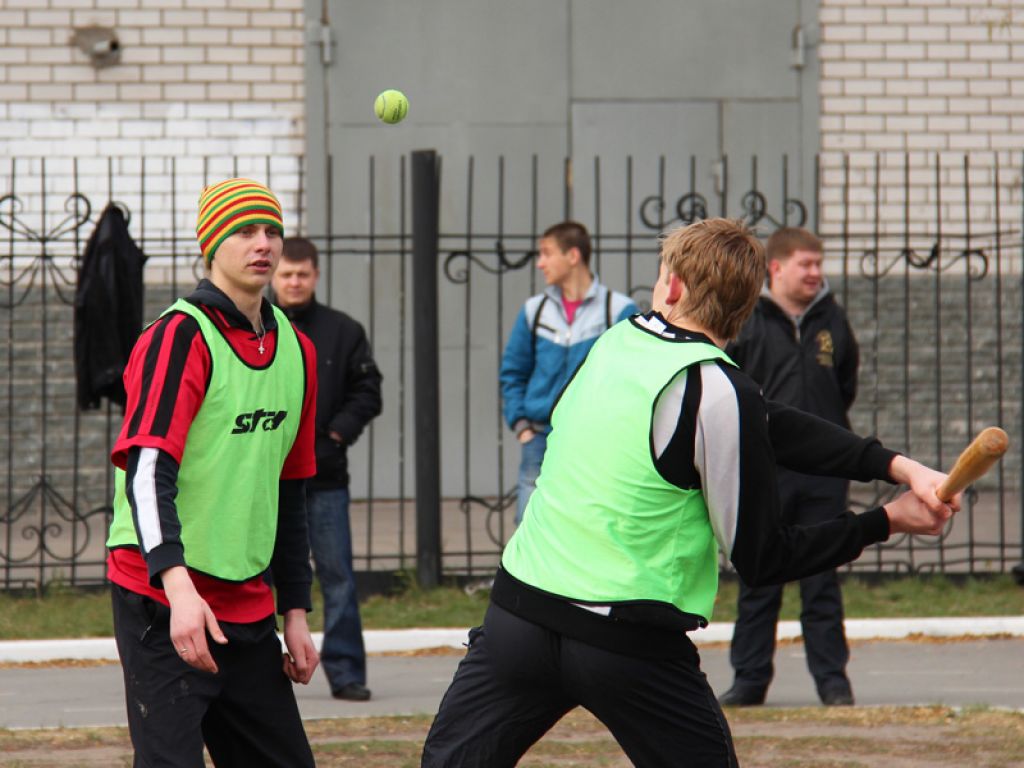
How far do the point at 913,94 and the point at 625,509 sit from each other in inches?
420

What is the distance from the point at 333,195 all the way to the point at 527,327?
5119 mm

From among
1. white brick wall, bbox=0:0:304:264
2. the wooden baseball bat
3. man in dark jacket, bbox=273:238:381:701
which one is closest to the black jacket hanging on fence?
man in dark jacket, bbox=273:238:381:701

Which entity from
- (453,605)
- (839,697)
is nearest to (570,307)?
(453,605)

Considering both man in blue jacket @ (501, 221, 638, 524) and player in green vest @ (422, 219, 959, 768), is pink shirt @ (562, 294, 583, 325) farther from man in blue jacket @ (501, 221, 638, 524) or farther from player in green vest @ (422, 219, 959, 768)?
player in green vest @ (422, 219, 959, 768)

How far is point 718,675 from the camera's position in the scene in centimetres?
728

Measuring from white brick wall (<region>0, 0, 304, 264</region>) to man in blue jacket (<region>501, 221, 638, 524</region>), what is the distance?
5.34m

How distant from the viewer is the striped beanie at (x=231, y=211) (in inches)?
145

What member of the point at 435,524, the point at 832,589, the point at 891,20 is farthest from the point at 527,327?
the point at 891,20

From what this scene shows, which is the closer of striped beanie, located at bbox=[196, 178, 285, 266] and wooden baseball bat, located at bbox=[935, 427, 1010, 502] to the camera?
wooden baseball bat, located at bbox=[935, 427, 1010, 502]

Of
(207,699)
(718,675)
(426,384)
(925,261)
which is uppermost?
(925,261)

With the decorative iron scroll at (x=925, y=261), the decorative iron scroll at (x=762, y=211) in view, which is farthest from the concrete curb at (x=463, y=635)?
the decorative iron scroll at (x=762, y=211)

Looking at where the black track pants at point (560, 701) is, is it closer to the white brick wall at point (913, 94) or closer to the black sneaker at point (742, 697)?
the black sneaker at point (742, 697)

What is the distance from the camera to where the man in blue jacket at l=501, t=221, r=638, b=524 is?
7777mm

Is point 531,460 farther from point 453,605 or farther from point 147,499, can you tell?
point 147,499
